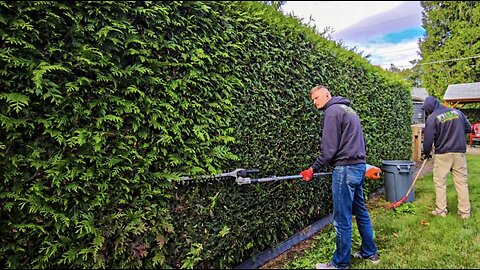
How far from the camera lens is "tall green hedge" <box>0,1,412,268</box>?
176cm

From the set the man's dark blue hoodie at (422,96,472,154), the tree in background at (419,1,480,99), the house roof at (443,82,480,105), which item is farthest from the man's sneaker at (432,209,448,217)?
the tree in background at (419,1,480,99)

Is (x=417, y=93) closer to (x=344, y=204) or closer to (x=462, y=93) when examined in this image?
(x=462, y=93)

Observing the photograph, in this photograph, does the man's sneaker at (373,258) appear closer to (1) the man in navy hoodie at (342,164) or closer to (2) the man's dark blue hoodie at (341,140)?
(1) the man in navy hoodie at (342,164)

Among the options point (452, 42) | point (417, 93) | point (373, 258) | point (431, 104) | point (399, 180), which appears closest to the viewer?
point (373, 258)

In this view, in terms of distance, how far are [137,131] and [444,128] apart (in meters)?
4.24

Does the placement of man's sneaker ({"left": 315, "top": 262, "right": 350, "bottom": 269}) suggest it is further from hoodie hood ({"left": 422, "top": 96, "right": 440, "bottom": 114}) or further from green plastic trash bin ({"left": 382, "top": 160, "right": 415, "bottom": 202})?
hoodie hood ({"left": 422, "top": 96, "right": 440, "bottom": 114})

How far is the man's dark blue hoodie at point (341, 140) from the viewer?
2.73 metres

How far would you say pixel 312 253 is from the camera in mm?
3201

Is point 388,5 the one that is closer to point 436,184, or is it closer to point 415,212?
point 436,184

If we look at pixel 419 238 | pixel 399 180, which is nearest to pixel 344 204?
pixel 419 238

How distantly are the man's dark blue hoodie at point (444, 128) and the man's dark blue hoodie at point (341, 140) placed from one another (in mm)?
2297

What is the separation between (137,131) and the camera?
2104 mm

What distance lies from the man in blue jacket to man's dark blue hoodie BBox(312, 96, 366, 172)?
231 cm

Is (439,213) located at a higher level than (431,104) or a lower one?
lower
